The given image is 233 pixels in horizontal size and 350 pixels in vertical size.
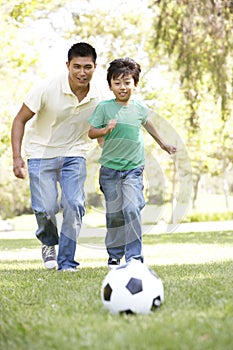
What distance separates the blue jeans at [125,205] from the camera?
19.5ft

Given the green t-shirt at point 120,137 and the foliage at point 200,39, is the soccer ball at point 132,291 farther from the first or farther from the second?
the foliage at point 200,39

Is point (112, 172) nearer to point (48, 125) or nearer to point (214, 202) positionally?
point (48, 125)

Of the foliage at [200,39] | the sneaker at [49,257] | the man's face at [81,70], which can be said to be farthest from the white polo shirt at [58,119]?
the foliage at [200,39]

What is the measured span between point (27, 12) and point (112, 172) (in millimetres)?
14329

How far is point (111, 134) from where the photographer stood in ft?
19.7

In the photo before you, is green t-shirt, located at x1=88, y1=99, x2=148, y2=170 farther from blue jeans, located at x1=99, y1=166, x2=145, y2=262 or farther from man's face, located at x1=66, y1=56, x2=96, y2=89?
man's face, located at x1=66, y1=56, x2=96, y2=89

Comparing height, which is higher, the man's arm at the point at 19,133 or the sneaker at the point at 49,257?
the man's arm at the point at 19,133

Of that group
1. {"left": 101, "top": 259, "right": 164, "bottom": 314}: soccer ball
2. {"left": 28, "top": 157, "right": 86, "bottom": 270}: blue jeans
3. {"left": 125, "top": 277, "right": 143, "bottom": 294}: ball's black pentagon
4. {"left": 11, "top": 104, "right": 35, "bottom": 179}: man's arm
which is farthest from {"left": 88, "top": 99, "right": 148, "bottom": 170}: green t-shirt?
{"left": 125, "top": 277, "right": 143, "bottom": 294}: ball's black pentagon

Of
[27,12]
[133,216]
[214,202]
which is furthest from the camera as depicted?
[214,202]

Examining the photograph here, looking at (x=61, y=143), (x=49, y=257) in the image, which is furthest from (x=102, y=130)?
(x=49, y=257)

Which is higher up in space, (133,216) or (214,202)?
(133,216)

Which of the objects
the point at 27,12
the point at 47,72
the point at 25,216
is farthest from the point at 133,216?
the point at 25,216

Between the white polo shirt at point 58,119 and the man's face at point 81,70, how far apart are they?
136mm

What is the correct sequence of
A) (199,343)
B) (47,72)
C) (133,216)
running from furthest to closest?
(47,72) → (133,216) → (199,343)
